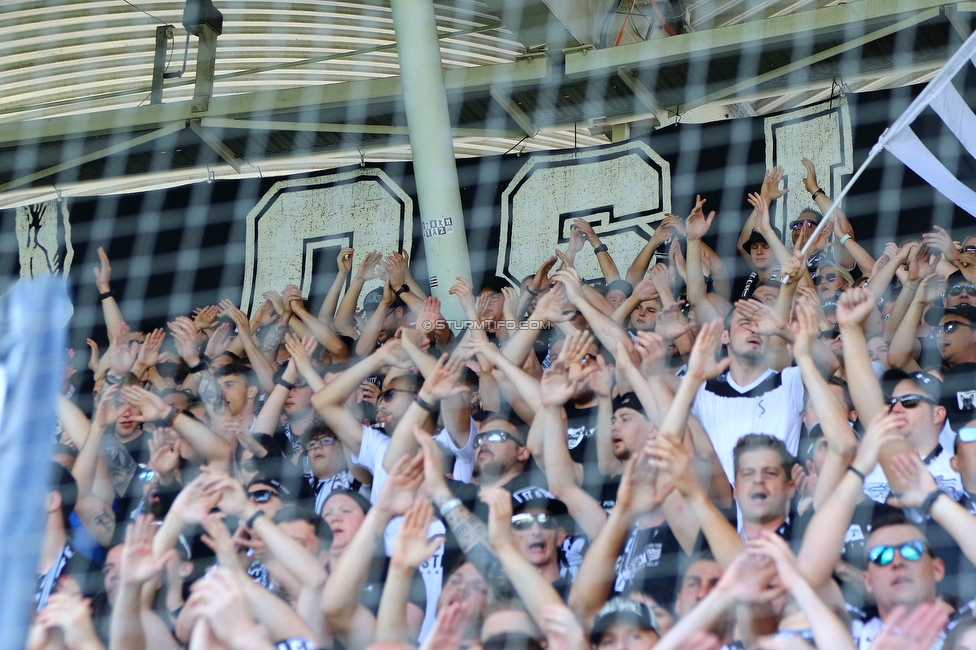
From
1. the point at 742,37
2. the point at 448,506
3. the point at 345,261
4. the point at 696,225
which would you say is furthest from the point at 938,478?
the point at 345,261

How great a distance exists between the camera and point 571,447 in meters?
3.26

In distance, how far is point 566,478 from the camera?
2840 mm

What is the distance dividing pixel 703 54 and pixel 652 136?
0.42 meters

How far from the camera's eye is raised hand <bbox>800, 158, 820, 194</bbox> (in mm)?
4523

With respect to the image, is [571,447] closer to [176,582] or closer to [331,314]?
[176,582]

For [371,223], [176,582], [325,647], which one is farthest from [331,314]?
[325,647]

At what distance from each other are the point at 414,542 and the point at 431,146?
80.4 inches

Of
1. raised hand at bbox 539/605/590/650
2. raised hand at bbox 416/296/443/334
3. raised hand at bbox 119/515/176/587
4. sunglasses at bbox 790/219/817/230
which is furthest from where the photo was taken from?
sunglasses at bbox 790/219/817/230

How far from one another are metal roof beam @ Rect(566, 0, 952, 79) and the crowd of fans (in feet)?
2.82

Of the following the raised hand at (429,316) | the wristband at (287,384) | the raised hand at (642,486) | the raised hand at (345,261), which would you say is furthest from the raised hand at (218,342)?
the raised hand at (642,486)

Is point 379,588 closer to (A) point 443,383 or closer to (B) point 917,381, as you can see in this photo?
(A) point 443,383

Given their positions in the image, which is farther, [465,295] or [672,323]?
[465,295]

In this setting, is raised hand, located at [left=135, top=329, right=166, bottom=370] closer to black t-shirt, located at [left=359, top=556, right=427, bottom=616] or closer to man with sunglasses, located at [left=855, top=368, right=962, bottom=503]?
black t-shirt, located at [left=359, top=556, right=427, bottom=616]

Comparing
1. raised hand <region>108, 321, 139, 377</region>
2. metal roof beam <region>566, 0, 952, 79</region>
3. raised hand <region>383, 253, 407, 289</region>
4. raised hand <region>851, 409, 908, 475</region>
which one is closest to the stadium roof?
metal roof beam <region>566, 0, 952, 79</region>
